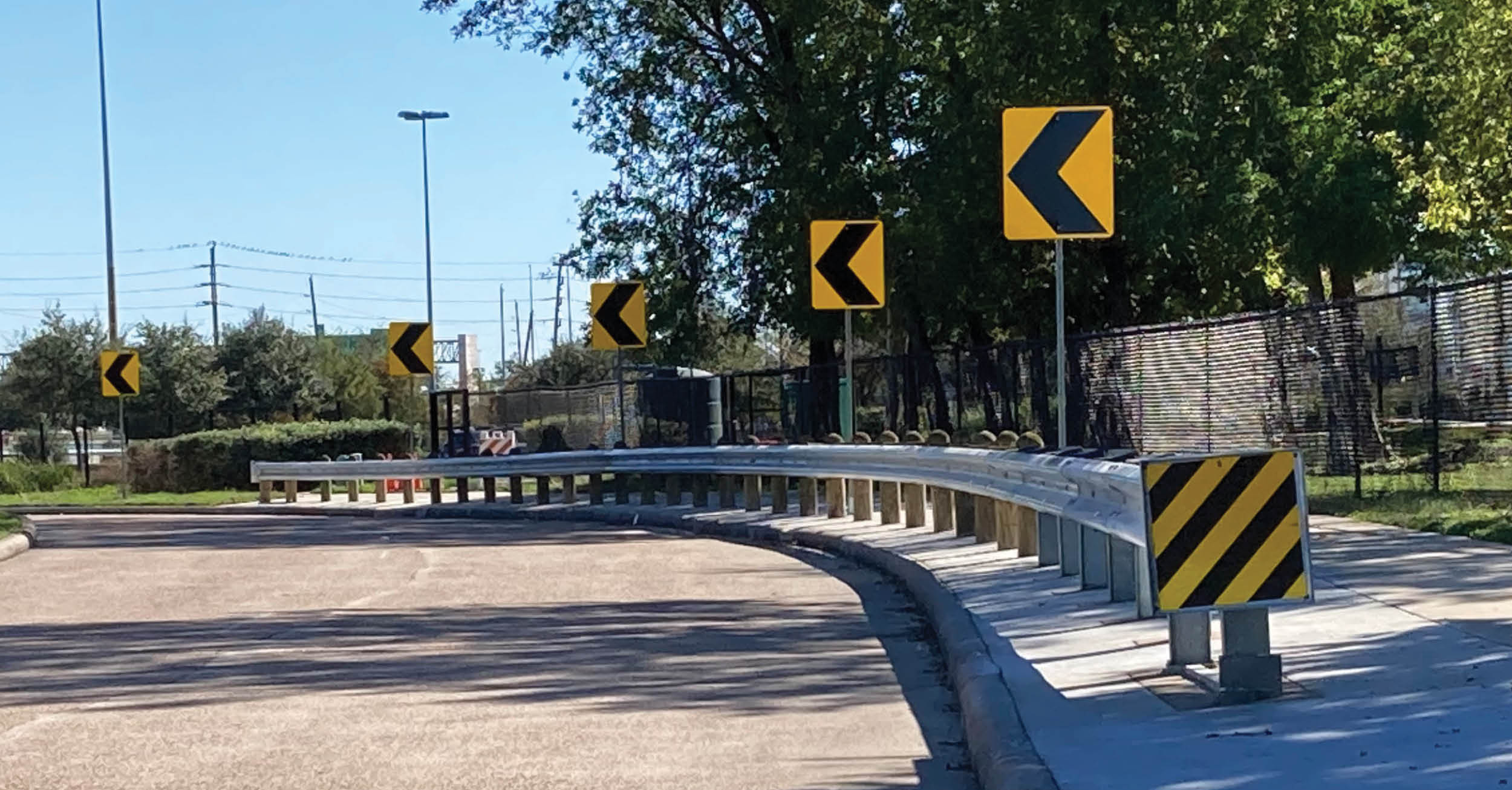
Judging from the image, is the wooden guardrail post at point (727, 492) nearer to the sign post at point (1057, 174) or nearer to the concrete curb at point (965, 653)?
the concrete curb at point (965, 653)

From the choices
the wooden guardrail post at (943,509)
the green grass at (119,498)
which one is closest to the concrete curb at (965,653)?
the wooden guardrail post at (943,509)

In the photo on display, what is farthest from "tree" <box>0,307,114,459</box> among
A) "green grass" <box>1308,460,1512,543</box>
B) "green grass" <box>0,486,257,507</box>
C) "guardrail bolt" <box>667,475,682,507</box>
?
"green grass" <box>1308,460,1512,543</box>

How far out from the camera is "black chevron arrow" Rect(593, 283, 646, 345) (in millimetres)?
23875

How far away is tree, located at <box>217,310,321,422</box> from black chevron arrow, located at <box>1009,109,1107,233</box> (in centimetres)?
5349

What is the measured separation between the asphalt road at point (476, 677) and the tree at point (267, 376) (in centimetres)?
4623

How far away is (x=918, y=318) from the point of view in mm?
31969

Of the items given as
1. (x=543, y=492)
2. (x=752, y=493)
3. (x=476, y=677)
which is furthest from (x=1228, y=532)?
(x=543, y=492)

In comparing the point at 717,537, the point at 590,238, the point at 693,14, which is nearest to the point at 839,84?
the point at 693,14

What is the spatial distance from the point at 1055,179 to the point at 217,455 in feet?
100

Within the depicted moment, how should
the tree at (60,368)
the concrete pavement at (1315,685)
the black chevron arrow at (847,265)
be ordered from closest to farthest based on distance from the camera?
the concrete pavement at (1315,685) < the black chevron arrow at (847,265) < the tree at (60,368)

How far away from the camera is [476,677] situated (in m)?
9.89

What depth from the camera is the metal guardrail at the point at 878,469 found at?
30.0ft

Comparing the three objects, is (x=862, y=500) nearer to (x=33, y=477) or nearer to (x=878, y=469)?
(x=878, y=469)

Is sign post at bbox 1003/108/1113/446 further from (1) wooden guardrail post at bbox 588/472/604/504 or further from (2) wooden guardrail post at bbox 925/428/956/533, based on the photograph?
(1) wooden guardrail post at bbox 588/472/604/504
